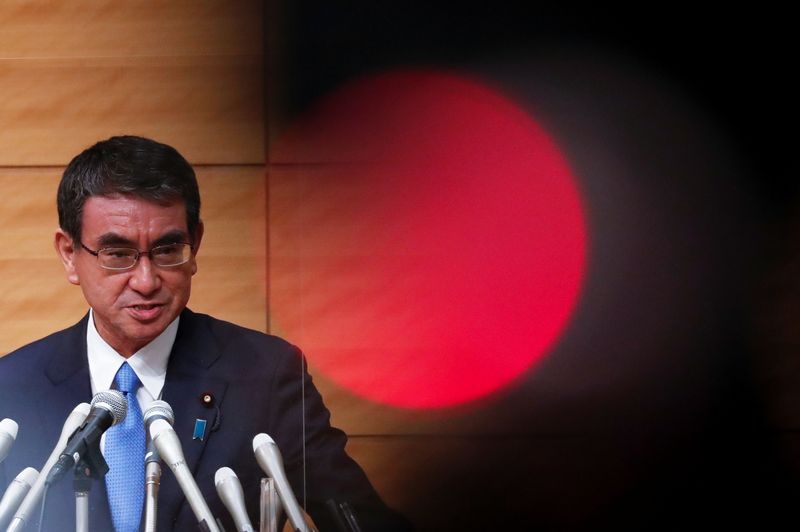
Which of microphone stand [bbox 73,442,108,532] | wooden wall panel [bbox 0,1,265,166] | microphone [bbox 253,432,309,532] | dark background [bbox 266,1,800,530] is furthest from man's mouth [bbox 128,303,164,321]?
microphone stand [bbox 73,442,108,532]

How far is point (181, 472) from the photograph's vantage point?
1.63 meters

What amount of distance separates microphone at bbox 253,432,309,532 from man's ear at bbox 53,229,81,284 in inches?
29.3

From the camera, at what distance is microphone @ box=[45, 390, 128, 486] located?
5.02ft

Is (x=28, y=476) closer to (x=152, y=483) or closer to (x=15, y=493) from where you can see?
(x=15, y=493)

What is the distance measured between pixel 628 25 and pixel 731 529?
4.53 ft

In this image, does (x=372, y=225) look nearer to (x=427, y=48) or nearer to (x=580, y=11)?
(x=427, y=48)

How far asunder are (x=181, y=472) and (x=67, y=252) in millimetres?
1008

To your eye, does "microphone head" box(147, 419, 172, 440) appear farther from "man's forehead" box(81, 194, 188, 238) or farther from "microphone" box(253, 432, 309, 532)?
"man's forehead" box(81, 194, 188, 238)

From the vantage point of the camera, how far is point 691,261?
9.02ft

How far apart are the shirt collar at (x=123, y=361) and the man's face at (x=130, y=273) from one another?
0.7 inches

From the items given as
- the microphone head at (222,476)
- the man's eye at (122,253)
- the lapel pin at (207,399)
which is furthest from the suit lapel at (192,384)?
the microphone head at (222,476)

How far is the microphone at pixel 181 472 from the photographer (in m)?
1.62

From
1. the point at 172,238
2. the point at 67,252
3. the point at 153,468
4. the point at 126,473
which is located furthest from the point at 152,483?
the point at 67,252

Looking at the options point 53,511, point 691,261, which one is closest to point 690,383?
point 691,261
